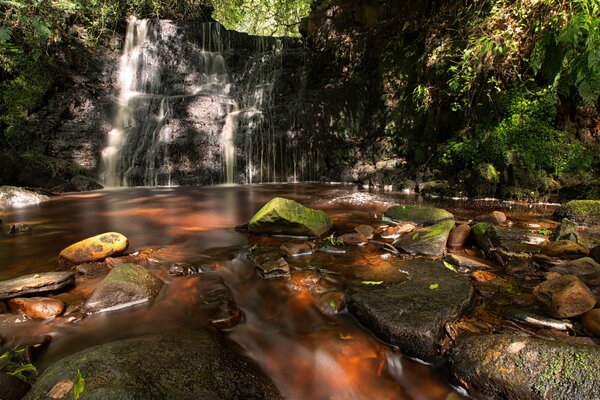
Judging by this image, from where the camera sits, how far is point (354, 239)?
444 cm

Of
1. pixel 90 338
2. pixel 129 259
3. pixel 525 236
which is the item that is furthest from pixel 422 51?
pixel 90 338

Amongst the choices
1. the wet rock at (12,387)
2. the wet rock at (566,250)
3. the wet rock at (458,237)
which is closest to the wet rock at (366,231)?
the wet rock at (458,237)

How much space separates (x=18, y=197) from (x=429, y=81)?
12.2 m

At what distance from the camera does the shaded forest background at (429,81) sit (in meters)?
6.88

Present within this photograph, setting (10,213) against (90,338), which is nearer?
(90,338)

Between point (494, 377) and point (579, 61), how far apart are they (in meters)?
6.66

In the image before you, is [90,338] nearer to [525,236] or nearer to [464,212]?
[525,236]

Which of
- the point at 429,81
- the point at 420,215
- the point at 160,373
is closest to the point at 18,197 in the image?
the point at 160,373

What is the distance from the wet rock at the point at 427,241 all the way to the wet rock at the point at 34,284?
365cm

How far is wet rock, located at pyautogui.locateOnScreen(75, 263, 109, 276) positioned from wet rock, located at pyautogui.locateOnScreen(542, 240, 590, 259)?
197 inches

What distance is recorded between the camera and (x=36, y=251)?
4.25 metres

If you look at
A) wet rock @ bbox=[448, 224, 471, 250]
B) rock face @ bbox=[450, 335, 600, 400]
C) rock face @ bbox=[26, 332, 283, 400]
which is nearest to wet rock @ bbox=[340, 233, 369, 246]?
wet rock @ bbox=[448, 224, 471, 250]

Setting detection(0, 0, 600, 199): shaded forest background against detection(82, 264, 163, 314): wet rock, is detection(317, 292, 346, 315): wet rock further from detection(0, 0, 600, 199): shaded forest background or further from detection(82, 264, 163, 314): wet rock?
detection(0, 0, 600, 199): shaded forest background

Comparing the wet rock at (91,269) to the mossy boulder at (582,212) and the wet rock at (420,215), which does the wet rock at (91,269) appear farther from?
the mossy boulder at (582,212)
